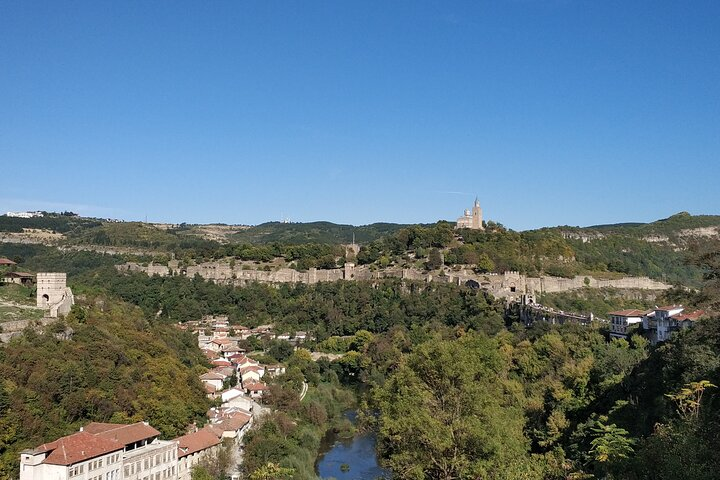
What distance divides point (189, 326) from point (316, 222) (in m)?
100.0

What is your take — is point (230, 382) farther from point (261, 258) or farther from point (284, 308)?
point (261, 258)

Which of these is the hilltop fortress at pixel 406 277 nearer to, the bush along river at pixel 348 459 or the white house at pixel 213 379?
the bush along river at pixel 348 459

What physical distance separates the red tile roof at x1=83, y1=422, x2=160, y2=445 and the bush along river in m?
7.72

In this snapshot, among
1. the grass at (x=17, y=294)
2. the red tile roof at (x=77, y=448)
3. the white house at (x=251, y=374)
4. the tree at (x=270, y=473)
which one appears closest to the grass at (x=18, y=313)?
the grass at (x=17, y=294)

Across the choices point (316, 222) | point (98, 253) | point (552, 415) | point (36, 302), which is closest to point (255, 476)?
point (552, 415)

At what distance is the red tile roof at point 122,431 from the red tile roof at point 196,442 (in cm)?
129

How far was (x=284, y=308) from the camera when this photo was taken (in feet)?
202

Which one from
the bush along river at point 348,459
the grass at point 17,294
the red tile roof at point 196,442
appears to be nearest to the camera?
the red tile roof at point 196,442

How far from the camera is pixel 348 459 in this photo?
32.4m

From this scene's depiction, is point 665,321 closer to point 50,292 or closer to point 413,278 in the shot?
point 50,292

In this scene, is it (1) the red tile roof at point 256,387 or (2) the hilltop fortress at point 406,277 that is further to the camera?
(2) the hilltop fortress at point 406,277

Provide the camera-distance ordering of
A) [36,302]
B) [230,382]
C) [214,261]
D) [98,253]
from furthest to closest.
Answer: [98,253] < [214,261] < [230,382] < [36,302]

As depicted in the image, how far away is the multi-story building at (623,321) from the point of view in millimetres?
34750

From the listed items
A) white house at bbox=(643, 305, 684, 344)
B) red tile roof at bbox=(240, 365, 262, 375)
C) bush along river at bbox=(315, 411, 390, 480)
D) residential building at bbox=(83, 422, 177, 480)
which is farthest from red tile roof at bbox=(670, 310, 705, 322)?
red tile roof at bbox=(240, 365, 262, 375)
